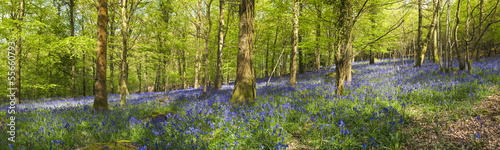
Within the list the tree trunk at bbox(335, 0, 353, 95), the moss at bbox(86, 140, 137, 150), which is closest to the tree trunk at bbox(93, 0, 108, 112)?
the moss at bbox(86, 140, 137, 150)

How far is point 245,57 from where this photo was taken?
584cm

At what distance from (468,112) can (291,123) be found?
10.0 feet

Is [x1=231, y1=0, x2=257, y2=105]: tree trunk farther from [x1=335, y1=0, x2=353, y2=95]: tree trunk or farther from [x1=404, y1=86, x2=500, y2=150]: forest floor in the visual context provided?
[x1=404, y1=86, x2=500, y2=150]: forest floor

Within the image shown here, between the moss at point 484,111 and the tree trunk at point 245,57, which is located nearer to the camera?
the moss at point 484,111

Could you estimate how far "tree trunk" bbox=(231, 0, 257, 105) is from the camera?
580cm

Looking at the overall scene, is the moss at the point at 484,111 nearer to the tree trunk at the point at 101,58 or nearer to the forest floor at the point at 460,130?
the forest floor at the point at 460,130

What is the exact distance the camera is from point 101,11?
269 inches

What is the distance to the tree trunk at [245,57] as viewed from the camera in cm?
580

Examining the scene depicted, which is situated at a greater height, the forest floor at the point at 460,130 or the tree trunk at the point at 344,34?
the tree trunk at the point at 344,34

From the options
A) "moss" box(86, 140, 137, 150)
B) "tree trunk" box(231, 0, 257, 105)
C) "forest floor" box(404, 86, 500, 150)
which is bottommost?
"moss" box(86, 140, 137, 150)

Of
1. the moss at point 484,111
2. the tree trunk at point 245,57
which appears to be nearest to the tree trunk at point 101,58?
the tree trunk at point 245,57

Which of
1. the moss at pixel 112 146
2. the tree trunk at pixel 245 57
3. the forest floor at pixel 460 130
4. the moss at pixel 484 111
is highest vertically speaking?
the tree trunk at pixel 245 57

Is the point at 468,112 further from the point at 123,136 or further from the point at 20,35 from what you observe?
the point at 20,35

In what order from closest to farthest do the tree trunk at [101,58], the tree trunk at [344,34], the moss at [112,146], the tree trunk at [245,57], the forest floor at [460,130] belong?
1. the forest floor at [460,130]
2. the moss at [112,146]
3. the tree trunk at [344,34]
4. the tree trunk at [245,57]
5. the tree trunk at [101,58]
